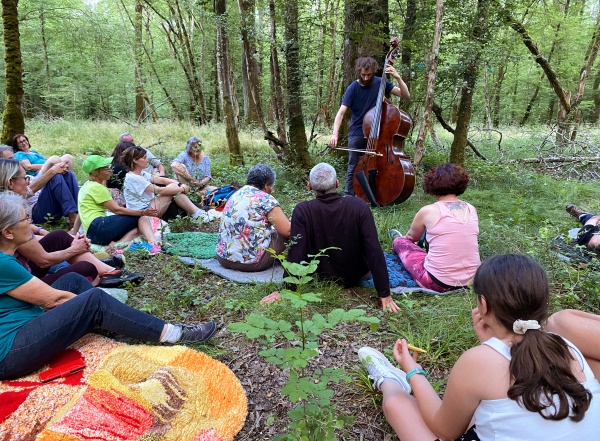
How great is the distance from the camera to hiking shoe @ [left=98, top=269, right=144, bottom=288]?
336 cm

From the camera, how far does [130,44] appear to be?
16.0 m

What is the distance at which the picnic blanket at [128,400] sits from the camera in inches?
71.5

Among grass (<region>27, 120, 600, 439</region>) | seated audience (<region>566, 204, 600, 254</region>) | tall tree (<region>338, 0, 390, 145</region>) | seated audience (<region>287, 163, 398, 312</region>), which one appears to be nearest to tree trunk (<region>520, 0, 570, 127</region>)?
grass (<region>27, 120, 600, 439</region>)

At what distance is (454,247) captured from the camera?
3.21m

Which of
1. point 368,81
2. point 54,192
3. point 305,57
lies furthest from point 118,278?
point 305,57

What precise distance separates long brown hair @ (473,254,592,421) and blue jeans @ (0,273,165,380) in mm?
2001

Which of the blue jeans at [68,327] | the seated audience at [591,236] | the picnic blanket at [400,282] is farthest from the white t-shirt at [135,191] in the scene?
the seated audience at [591,236]

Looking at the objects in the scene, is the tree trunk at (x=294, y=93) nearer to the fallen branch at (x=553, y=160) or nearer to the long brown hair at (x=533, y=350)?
the fallen branch at (x=553, y=160)

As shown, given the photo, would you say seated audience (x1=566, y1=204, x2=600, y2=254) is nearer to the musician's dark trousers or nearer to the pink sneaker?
the musician's dark trousers

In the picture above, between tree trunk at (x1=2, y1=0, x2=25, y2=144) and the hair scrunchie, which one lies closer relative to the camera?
the hair scrunchie

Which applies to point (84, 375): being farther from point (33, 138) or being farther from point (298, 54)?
point (33, 138)

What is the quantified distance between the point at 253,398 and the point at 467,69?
231 inches

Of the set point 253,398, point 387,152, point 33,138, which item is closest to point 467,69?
point 387,152

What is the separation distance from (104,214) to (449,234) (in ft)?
12.4
